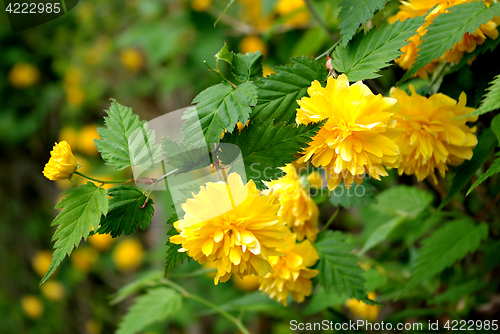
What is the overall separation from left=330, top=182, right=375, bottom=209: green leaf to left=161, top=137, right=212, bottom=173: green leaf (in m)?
0.33

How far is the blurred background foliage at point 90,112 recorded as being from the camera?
2.17m

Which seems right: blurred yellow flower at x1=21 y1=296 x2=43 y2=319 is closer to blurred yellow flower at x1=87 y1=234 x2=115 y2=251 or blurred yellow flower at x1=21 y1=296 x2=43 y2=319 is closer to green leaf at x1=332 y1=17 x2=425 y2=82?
blurred yellow flower at x1=87 y1=234 x2=115 y2=251

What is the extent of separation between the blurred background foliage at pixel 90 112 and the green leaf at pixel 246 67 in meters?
1.43

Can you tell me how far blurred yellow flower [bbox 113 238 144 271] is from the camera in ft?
7.97

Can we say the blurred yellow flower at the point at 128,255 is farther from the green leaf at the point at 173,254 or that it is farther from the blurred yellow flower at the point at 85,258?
the green leaf at the point at 173,254

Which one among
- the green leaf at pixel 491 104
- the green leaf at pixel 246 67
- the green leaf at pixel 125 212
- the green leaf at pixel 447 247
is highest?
the green leaf at pixel 246 67

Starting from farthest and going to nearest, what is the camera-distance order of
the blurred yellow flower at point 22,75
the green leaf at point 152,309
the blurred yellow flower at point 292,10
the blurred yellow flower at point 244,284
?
the blurred yellow flower at point 22,75, the blurred yellow flower at point 244,284, the blurred yellow flower at point 292,10, the green leaf at point 152,309

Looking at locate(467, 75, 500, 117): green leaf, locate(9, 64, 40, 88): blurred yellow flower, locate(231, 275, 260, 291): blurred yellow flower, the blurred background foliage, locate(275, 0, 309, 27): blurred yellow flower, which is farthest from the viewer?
locate(9, 64, 40, 88): blurred yellow flower

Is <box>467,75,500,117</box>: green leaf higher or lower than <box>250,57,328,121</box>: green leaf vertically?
lower

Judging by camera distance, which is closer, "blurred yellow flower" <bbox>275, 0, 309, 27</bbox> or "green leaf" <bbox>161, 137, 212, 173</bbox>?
"green leaf" <bbox>161, 137, 212, 173</bbox>

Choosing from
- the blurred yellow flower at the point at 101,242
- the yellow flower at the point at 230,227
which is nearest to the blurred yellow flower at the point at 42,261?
the blurred yellow flower at the point at 101,242

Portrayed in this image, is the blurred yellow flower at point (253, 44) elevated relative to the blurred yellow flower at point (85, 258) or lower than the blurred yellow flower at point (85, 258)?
elevated

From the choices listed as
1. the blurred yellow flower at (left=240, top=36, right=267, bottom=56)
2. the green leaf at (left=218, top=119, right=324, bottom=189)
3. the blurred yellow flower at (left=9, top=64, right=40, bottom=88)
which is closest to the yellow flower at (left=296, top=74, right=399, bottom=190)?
the green leaf at (left=218, top=119, right=324, bottom=189)

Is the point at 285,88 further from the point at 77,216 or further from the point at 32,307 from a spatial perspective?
the point at 32,307
